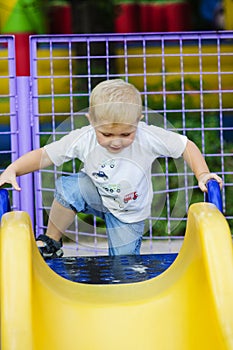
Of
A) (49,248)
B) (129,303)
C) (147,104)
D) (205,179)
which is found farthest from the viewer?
(147,104)

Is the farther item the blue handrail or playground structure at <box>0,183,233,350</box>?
the blue handrail

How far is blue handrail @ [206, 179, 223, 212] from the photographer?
228 centimetres

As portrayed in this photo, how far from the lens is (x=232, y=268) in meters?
1.91

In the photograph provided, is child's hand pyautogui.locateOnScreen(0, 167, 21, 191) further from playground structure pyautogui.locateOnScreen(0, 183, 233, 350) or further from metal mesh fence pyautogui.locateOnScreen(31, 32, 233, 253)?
metal mesh fence pyautogui.locateOnScreen(31, 32, 233, 253)

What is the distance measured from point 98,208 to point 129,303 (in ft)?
2.44

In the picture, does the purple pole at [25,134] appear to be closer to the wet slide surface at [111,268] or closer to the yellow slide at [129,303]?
the wet slide surface at [111,268]

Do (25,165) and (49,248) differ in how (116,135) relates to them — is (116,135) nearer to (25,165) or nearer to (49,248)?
(25,165)

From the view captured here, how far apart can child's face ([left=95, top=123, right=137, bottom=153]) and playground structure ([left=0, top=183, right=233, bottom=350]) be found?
443 mm

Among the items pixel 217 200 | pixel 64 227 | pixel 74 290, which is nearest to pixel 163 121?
pixel 64 227

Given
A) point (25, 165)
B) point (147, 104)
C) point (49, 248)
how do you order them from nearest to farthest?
point (25, 165), point (49, 248), point (147, 104)

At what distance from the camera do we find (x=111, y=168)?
2650mm

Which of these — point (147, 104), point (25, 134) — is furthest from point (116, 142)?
point (147, 104)

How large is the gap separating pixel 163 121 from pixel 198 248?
1.46 m

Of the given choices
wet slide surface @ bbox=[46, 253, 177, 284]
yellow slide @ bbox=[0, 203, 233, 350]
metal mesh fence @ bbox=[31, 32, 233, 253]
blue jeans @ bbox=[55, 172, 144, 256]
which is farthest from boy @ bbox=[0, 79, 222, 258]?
yellow slide @ bbox=[0, 203, 233, 350]
